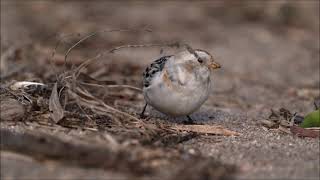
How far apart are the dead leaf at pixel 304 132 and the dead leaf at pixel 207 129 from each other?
382 mm

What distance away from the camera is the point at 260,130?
14.8ft

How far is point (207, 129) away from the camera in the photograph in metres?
4.35

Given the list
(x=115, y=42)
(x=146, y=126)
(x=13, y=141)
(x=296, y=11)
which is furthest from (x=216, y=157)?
(x=296, y=11)

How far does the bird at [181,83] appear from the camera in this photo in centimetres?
429

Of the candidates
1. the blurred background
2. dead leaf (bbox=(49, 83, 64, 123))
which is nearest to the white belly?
dead leaf (bbox=(49, 83, 64, 123))

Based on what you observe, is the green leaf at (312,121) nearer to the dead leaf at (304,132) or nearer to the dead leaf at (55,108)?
the dead leaf at (304,132)

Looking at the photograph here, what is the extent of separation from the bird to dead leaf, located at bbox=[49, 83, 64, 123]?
61 cm

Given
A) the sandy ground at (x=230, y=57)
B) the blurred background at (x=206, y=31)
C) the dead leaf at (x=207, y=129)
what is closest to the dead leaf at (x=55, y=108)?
the sandy ground at (x=230, y=57)

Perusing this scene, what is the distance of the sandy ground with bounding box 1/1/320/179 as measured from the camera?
12.0 feet

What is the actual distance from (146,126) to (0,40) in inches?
135

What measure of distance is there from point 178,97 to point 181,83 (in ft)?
0.33

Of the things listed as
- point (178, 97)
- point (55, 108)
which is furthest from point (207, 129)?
point (55, 108)

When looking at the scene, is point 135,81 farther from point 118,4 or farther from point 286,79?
point 118,4

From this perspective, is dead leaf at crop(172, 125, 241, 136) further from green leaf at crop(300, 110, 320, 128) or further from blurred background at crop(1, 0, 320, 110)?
blurred background at crop(1, 0, 320, 110)
